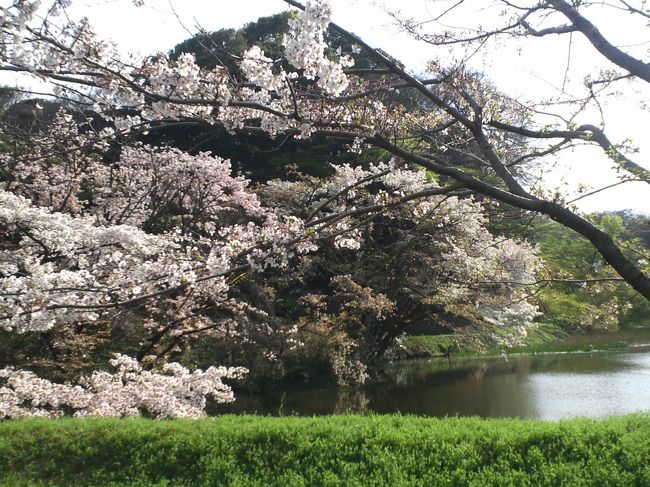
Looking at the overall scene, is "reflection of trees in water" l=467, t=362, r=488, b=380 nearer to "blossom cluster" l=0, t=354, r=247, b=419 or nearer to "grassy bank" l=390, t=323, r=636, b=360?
"grassy bank" l=390, t=323, r=636, b=360

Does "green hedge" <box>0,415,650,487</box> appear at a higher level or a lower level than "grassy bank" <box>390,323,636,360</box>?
lower

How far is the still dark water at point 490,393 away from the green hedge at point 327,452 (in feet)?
12.6

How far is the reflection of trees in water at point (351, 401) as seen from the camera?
33.5ft

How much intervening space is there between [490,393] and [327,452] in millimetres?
8056

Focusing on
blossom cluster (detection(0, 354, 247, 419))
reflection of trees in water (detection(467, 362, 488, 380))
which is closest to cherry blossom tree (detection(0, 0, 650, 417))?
blossom cluster (detection(0, 354, 247, 419))

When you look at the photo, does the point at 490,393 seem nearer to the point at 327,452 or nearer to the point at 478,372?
the point at 478,372

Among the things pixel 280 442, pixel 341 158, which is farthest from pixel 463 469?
pixel 341 158

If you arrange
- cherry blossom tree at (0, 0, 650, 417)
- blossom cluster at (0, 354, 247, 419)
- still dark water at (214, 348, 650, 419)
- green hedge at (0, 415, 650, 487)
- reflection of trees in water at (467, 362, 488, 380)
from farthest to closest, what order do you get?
reflection of trees in water at (467, 362, 488, 380), still dark water at (214, 348, 650, 419), blossom cluster at (0, 354, 247, 419), green hedge at (0, 415, 650, 487), cherry blossom tree at (0, 0, 650, 417)

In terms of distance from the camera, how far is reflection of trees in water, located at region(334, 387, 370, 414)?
1022 centimetres

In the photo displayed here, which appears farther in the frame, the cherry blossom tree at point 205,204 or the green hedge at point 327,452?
the green hedge at point 327,452

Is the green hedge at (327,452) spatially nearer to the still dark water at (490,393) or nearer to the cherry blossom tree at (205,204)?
the cherry blossom tree at (205,204)

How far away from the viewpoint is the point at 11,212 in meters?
7.14

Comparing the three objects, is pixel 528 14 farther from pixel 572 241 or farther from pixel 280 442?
pixel 572 241

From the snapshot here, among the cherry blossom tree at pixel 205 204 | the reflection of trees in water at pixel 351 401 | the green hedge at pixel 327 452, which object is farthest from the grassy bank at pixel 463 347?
the green hedge at pixel 327 452
